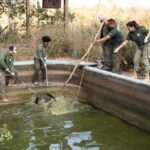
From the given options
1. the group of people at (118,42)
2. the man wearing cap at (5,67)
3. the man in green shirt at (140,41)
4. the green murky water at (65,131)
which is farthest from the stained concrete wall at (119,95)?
the man wearing cap at (5,67)

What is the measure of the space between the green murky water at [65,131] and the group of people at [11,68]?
0.74m

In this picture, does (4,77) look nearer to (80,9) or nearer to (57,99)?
(57,99)

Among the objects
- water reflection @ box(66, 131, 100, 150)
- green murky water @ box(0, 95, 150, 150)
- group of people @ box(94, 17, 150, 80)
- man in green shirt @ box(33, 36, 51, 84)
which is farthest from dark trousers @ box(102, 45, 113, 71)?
water reflection @ box(66, 131, 100, 150)

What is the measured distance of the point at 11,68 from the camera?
12250 mm

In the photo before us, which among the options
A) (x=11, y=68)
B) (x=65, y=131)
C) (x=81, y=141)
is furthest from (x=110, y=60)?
(x=81, y=141)

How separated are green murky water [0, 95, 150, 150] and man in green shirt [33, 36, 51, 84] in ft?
5.03

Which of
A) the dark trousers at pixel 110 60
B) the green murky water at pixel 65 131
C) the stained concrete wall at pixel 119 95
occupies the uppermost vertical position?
the dark trousers at pixel 110 60

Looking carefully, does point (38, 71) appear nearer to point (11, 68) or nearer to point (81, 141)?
point (11, 68)

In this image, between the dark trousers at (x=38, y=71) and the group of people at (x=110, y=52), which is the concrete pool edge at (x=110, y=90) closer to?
the dark trousers at (x=38, y=71)

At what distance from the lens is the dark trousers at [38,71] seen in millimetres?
13008

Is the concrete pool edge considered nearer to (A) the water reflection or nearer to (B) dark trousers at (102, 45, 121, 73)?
(B) dark trousers at (102, 45, 121, 73)

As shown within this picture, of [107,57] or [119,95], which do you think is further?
[107,57]

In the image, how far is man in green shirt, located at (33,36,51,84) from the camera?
1287cm

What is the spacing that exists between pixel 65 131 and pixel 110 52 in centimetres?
351
